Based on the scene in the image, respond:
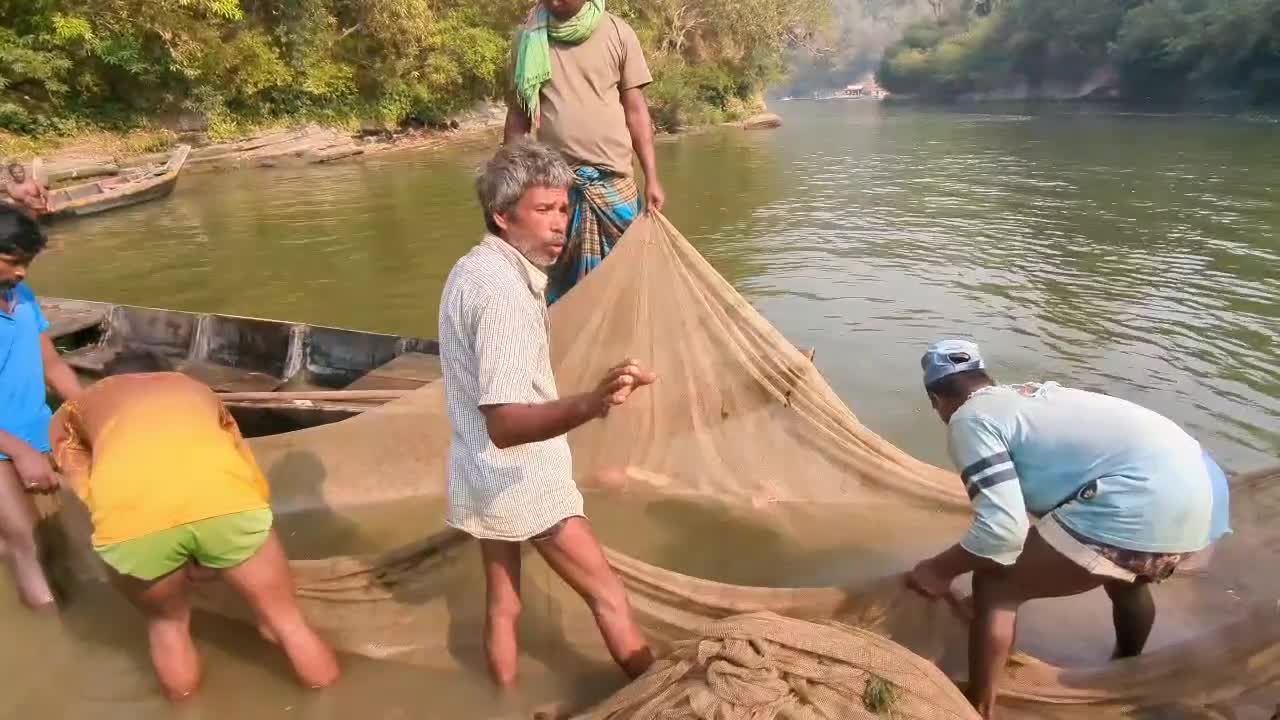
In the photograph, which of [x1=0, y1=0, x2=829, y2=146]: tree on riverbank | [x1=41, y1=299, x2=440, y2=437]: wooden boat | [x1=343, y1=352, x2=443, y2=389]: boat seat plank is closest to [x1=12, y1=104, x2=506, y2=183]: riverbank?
[x1=0, y1=0, x2=829, y2=146]: tree on riverbank

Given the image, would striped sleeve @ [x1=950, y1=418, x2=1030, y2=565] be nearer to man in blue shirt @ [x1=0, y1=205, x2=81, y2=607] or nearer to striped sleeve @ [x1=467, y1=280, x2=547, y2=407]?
striped sleeve @ [x1=467, y1=280, x2=547, y2=407]

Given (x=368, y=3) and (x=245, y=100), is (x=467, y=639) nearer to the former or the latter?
(x=245, y=100)

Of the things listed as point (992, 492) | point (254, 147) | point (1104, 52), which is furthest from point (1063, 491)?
point (1104, 52)

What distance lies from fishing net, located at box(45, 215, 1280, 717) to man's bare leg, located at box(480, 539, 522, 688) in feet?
0.44

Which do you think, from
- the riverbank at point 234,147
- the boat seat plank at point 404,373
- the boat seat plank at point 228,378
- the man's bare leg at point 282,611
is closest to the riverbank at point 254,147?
the riverbank at point 234,147

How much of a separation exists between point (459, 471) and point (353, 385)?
281 centimetres

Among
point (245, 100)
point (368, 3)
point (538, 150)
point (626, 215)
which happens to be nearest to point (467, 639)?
point (538, 150)

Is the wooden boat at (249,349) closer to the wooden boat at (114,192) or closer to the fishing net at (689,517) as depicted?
the fishing net at (689,517)

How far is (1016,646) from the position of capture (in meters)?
2.34

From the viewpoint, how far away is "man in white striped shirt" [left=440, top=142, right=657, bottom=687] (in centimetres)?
175

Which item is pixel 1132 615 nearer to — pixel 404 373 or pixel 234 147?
pixel 404 373

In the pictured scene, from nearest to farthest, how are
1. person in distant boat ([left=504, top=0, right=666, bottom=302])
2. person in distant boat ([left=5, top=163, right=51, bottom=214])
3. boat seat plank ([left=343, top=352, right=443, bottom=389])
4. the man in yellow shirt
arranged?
the man in yellow shirt < person in distant boat ([left=5, top=163, right=51, bottom=214]) < person in distant boat ([left=504, top=0, right=666, bottom=302]) < boat seat plank ([left=343, top=352, right=443, bottom=389])

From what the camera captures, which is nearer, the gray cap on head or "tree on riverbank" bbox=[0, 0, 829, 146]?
the gray cap on head

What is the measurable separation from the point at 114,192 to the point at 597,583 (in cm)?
1368
